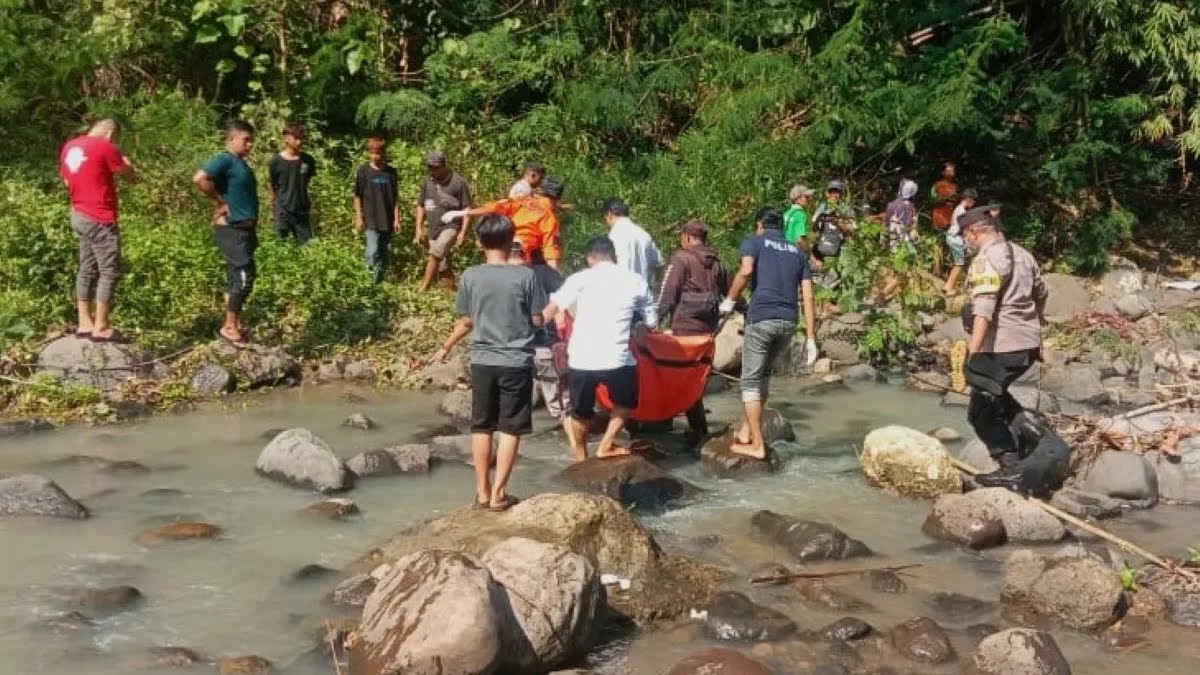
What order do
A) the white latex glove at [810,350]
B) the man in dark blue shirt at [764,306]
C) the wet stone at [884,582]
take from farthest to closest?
the white latex glove at [810,350] → the man in dark blue shirt at [764,306] → the wet stone at [884,582]

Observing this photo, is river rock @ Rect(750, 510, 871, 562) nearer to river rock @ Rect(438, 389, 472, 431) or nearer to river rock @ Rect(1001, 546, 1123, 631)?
river rock @ Rect(1001, 546, 1123, 631)

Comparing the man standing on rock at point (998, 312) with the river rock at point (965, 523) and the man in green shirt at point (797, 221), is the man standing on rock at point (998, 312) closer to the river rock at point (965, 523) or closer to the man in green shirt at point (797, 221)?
the river rock at point (965, 523)

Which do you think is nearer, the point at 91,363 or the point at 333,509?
the point at 333,509

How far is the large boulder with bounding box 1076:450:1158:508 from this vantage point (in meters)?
8.51

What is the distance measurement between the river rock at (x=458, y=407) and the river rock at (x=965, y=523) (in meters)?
3.83

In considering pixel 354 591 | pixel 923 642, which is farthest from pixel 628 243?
pixel 923 642

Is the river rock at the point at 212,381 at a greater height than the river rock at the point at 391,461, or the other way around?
the river rock at the point at 212,381

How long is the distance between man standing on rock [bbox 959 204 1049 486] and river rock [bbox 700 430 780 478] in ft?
4.96

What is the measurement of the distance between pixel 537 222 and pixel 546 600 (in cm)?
490

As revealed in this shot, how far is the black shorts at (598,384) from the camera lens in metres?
8.27

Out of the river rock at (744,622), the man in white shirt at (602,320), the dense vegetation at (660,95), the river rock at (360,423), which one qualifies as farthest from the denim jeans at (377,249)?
the river rock at (744,622)

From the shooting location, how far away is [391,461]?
8.88 m

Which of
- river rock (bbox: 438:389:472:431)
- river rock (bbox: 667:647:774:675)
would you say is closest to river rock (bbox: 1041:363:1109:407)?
river rock (bbox: 438:389:472:431)

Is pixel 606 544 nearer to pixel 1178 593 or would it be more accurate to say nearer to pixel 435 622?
pixel 435 622
